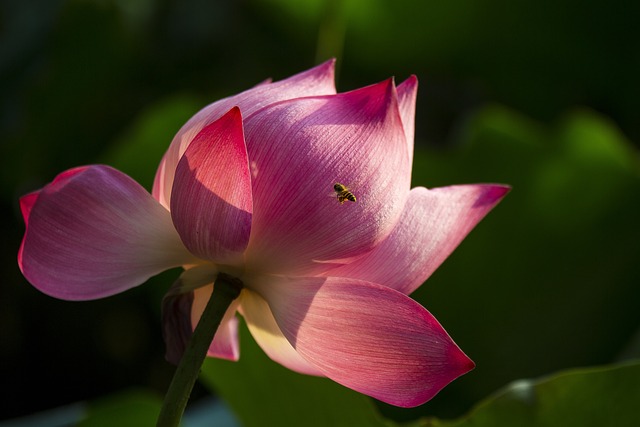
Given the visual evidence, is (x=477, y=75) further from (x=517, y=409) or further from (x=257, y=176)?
(x=257, y=176)

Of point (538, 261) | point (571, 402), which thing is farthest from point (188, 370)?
point (538, 261)

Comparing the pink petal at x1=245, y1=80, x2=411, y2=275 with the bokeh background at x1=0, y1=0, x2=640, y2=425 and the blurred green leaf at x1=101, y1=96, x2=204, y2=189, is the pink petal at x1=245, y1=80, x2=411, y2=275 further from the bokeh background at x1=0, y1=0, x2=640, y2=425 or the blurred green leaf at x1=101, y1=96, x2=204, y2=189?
the blurred green leaf at x1=101, y1=96, x2=204, y2=189

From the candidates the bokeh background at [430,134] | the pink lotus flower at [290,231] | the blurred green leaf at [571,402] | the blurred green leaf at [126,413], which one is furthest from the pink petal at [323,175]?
the bokeh background at [430,134]

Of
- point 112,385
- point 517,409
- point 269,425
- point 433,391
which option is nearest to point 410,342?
point 433,391

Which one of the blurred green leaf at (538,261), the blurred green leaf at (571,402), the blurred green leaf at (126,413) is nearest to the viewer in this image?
the blurred green leaf at (571,402)

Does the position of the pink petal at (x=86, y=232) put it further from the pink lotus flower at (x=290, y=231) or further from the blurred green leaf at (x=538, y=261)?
the blurred green leaf at (x=538, y=261)
